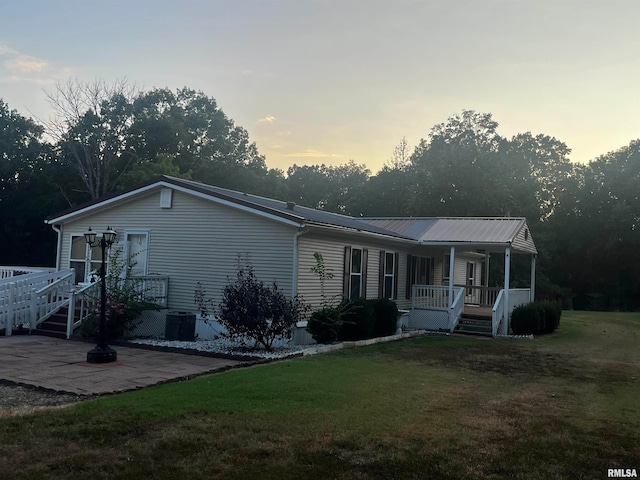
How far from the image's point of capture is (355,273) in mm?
15992

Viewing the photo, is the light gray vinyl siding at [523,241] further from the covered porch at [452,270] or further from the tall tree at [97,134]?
the tall tree at [97,134]

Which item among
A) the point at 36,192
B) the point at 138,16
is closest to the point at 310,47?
the point at 138,16

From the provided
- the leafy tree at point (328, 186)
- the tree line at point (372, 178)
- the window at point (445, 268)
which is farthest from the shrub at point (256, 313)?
the leafy tree at point (328, 186)

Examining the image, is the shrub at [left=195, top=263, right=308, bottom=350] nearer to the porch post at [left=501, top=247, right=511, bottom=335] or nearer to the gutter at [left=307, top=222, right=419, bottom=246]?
the gutter at [left=307, top=222, right=419, bottom=246]

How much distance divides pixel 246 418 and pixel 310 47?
13.4m

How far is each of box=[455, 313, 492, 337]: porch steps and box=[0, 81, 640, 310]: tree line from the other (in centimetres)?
1964

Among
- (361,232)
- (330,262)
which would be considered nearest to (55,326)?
(330,262)

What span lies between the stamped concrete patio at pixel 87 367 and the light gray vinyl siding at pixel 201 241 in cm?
291

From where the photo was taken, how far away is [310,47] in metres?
16.9

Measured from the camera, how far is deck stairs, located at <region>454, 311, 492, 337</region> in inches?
679

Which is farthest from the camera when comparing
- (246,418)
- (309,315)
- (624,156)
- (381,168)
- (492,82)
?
(381,168)

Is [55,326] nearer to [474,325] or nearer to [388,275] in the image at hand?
[388,275]

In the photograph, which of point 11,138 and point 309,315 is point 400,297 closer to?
point 309,315

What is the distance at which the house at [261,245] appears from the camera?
13.5m
